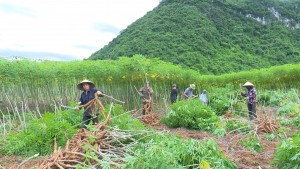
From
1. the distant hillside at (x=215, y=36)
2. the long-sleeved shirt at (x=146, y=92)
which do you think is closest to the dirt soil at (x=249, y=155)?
the long-sleeved shirt at (x=146, y=92)

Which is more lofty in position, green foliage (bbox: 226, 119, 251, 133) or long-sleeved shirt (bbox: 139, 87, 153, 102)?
long-sleeved shirt (bbox: 139, 87, 153, 102)

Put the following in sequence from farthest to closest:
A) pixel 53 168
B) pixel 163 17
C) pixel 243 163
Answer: pixel 163 17
pixel 243 163
pixel 53 168

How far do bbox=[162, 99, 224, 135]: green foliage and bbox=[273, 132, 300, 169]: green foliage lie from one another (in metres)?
4.39

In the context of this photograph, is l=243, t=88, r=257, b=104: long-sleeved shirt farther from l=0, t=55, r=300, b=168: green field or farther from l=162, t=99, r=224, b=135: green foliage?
l=162, t=99, r=224, b=135: green foliage

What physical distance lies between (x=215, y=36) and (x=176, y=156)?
4416cm

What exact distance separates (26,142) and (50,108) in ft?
27.4

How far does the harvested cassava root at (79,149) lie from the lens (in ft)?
15.4

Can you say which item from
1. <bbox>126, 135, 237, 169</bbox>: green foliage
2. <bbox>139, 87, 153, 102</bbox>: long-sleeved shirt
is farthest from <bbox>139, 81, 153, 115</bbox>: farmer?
<bbox>126, 135, 237, 169</bbox>: green foliage

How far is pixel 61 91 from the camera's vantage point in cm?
1594

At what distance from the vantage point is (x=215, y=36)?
47.2 meters

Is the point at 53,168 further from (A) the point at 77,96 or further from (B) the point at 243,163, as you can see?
(A) the point at 77,96

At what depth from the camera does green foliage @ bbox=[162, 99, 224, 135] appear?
10.0 metres

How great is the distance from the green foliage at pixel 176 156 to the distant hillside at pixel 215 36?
103 ft

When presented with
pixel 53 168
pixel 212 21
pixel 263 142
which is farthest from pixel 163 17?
pixel 53 168
